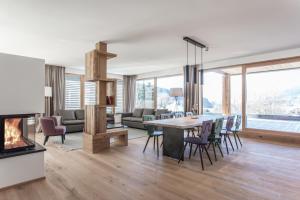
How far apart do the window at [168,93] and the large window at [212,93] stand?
3.43 feet

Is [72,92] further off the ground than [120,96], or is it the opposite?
[72,92]

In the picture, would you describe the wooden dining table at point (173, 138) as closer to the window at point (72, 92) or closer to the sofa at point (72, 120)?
the sofa at point (72, 120)

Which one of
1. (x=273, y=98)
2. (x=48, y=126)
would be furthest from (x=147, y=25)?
(x=273, y=98)

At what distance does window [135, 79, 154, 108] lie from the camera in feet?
30.6

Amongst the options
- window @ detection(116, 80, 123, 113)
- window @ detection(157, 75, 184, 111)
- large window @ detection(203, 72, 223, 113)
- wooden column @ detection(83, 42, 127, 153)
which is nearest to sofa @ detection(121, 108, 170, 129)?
window @ detection(157, 75, 184, 111)

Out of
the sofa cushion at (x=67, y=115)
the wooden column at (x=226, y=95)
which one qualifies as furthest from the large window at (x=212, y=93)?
the sofa cushion at (x=67, y=115)

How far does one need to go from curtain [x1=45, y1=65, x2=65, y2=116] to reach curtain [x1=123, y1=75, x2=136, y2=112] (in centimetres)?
326

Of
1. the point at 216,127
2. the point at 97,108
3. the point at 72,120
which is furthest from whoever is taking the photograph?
the point at 72,120

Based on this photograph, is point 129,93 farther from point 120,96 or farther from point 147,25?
point 147,25

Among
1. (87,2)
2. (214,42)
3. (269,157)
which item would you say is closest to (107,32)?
(87,2)

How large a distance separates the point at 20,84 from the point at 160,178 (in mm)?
2568

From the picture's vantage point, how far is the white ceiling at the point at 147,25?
8.95ft

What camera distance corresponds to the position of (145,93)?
9633 millimetres

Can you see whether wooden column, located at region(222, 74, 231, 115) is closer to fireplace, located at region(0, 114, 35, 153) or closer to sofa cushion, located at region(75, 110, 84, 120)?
sofa cushion, located at region(75, 110, 84, 120)
